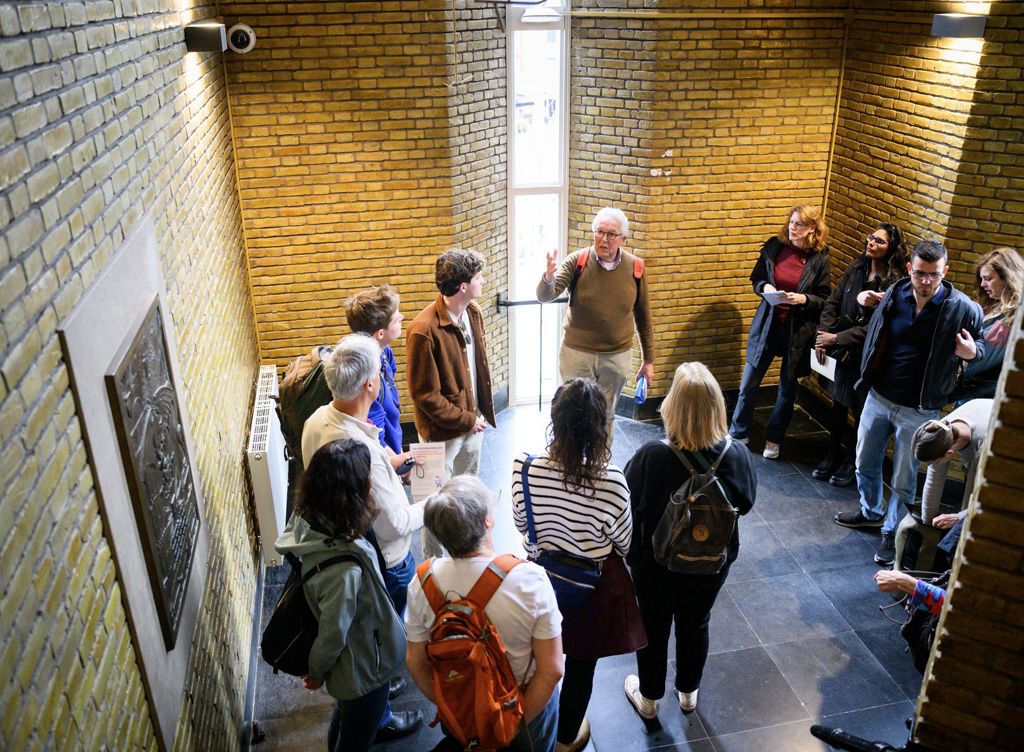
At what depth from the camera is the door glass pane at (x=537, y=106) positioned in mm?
7211

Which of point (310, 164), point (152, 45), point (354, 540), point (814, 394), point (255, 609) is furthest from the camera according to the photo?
point (814, 394)

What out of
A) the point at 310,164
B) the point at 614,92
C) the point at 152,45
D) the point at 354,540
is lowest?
the point at 354,540

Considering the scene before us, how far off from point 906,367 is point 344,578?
4.15 metres

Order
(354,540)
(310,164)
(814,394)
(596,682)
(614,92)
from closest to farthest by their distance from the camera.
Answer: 1. (354,540)
2. (596,682)
3. (310,164)
4. (614,92)
5. (814,394)

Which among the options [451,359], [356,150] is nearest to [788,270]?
[451,359]

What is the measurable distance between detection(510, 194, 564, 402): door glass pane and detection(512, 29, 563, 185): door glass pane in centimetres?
25

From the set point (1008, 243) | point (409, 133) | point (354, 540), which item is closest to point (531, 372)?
point (409, 133)

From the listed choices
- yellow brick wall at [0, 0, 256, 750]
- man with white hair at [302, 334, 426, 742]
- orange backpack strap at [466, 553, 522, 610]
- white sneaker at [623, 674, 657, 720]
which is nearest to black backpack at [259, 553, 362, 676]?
yellow brick wall at [0, 0, 256, 750]

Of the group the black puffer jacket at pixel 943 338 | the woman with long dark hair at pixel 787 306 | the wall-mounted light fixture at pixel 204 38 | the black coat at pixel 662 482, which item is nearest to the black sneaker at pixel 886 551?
the black puffer jacket at pixel 943 338

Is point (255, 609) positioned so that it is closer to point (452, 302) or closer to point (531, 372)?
point (452, 302)

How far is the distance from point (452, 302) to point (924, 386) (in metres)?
3.16

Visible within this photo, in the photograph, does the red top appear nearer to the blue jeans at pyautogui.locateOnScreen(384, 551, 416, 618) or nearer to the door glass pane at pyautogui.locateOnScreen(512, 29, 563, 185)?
the door glass pane at pyautogui.locateOnScreen(512, 29, 563, 185)

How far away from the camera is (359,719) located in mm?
3545

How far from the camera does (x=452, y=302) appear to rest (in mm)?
4891
